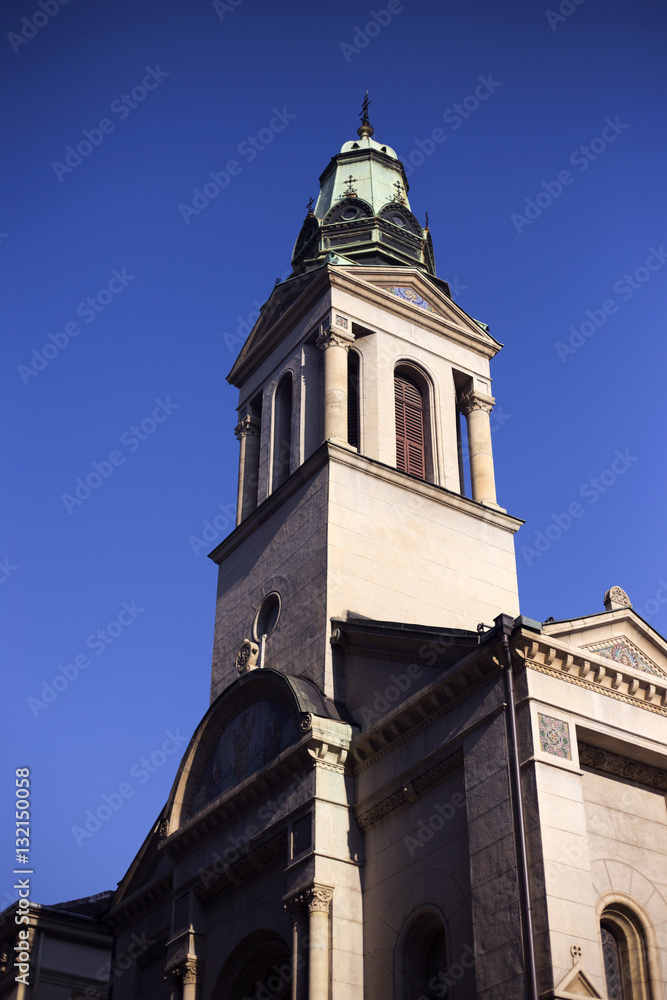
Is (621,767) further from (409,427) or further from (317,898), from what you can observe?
(409,427)

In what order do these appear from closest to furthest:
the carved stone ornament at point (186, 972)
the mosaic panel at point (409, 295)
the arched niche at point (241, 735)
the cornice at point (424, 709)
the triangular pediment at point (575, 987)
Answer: the triangular pediment at point (575, 987) → the cornice at point (424, 709) → the arched niche at point (241, 735) → the carved stone ornament at point (186, 972) → the mosaic panel at point (409, 295)

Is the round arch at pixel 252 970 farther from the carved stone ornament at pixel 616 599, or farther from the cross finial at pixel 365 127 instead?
the cross finial at pixel 365 127

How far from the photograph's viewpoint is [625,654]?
24328 mm

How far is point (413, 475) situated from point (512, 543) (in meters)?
3.62

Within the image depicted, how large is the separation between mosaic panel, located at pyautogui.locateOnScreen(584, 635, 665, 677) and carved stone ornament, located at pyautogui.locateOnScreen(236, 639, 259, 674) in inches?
408

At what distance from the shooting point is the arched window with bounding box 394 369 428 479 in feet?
115

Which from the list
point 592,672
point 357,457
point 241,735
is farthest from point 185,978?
point 357,457

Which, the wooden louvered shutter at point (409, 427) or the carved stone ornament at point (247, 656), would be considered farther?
the wooden louvered shutter at point (409, 427)

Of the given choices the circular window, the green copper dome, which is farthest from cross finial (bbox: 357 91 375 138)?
the circular window

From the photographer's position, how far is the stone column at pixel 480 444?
35.0 m

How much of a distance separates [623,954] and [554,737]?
4234 mm

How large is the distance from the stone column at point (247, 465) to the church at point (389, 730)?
0.26 feet

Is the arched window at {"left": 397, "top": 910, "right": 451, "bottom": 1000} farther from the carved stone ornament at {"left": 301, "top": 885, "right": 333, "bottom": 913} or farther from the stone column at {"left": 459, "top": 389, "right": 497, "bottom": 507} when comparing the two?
the stone column at {"left": 459, "top": 389, "right": 497, "bottom": 507}

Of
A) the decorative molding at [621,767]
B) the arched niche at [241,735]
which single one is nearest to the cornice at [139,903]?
the arched niche at [241,735]
